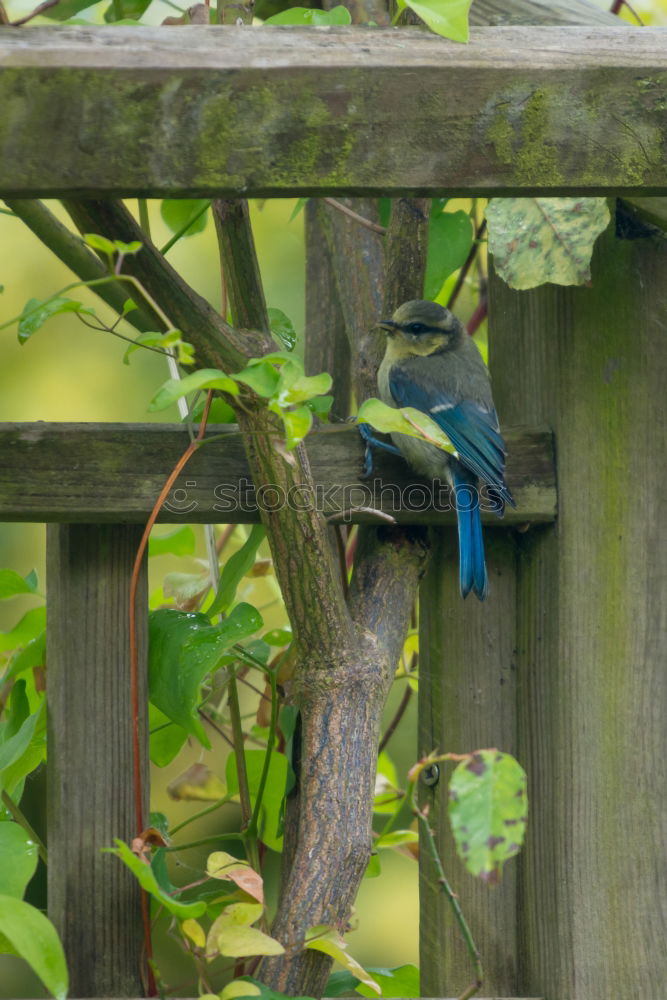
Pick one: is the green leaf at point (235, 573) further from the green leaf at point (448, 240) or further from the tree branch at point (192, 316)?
the green leaf at point (448, 240)

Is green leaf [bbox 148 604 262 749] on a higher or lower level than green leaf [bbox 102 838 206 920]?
higher

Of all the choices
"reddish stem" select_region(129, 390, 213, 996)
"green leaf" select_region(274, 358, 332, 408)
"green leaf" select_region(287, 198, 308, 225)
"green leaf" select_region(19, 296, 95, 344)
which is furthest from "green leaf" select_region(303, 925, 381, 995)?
"green leaf" select_region(287, 198, 308, 225)

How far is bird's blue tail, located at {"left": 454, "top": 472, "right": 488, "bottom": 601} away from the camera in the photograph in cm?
153

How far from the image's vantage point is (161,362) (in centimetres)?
244

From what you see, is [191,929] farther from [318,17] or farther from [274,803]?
[318,17]

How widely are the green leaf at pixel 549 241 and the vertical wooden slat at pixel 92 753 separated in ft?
1.98

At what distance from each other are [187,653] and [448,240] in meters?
0.78

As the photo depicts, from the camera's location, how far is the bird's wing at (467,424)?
5.61ft

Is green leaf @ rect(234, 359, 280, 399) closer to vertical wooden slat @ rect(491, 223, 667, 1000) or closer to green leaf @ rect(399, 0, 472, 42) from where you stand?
green leaf @ rect(399, 0, 472, 42)

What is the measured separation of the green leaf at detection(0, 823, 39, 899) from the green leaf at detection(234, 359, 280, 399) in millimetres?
532

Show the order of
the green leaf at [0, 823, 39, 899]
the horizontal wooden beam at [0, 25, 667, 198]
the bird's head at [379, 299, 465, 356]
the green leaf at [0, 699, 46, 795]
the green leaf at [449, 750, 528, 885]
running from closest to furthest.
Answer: the green leaf at [449, 750, 528, 885], the horizontal wooden beam at [0, 25, 667, 198], the green leaf at [0, 823, 39, 899], the green leaf at [0, 699, 46, 795], the bird's head at [379, 299, 465, 356]

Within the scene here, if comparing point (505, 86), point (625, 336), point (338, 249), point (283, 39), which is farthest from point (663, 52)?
point (338, 249)

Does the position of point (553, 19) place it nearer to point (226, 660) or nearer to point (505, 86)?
point (505, 86)

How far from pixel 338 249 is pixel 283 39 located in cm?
83
